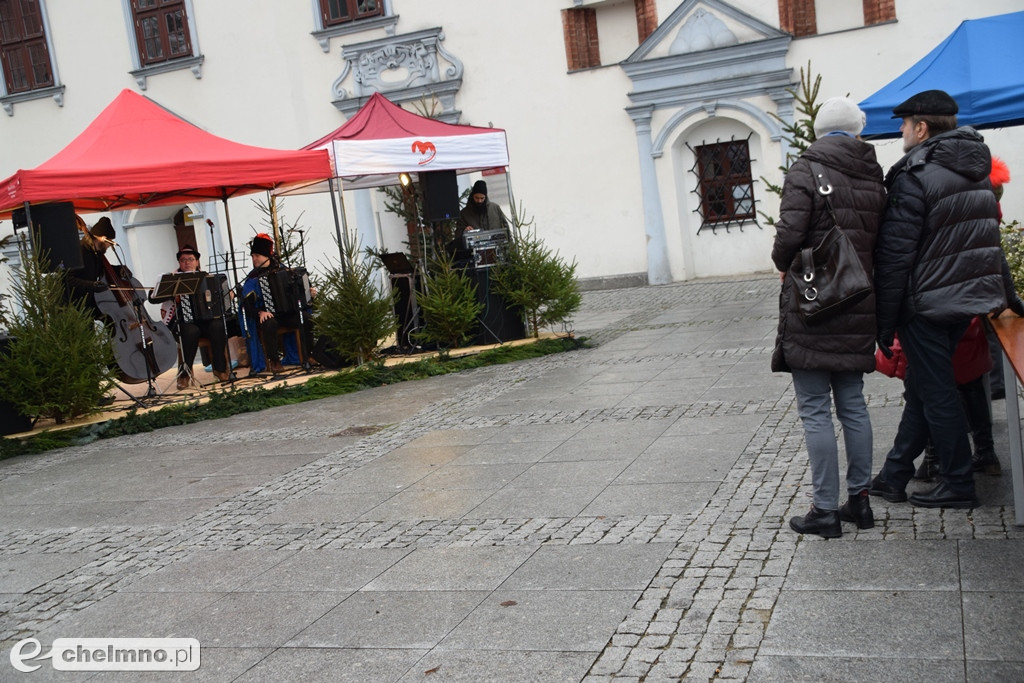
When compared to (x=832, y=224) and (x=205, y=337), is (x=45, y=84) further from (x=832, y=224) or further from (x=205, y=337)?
(x=832, y=224)

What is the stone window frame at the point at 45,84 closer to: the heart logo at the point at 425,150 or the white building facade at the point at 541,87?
the white building facade at the point at 541,87

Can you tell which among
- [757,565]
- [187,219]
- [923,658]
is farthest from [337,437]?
[187,219]

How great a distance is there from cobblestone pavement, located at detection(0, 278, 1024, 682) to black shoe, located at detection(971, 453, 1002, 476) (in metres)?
0.24

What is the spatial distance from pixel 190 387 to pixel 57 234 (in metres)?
2.27

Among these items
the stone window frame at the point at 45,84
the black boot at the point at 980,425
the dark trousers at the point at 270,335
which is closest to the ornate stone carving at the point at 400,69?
the stone window frame at the point at 45,84

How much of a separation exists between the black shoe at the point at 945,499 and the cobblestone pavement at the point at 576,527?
0.20 ft

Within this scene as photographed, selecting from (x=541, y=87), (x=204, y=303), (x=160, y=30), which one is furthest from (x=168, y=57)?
(x=204, y=303)

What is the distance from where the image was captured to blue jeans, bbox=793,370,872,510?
15.9 ft

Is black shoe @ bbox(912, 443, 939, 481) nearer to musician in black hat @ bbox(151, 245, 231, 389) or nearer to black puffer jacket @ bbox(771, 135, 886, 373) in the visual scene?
black puffer jacket @ bbox(771, 135, 886, 373)

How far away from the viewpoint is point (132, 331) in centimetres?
1102

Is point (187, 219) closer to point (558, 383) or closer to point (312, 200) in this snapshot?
point (312, 200)

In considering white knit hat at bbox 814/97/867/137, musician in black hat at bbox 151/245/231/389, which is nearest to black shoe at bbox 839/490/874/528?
white knit hat at bbox 814/97/867/137

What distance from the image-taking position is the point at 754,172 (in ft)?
63.7

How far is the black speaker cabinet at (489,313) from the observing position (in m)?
12.8
